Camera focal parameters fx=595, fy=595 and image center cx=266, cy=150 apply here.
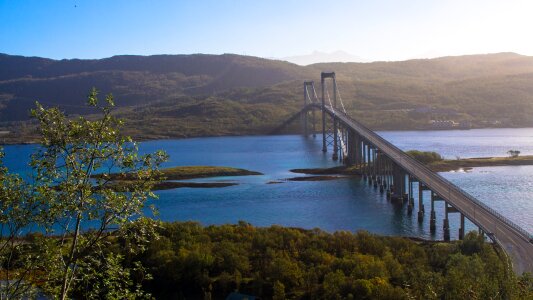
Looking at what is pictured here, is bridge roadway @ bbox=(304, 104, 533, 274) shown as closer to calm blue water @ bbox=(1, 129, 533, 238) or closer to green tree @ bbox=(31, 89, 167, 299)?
calm blue water @ bbox=(1, 129, 533, 238)

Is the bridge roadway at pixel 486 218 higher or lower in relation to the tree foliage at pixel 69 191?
lower

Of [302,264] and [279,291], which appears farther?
[302,264]

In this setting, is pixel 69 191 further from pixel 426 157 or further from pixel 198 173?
pixel 426 157

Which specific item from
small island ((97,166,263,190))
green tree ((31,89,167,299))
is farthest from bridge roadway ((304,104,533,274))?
small island ((97,166,263,190))

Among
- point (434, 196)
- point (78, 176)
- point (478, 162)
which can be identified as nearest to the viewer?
point (78, 176)

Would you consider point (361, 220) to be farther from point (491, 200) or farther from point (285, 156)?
point (285, 156)

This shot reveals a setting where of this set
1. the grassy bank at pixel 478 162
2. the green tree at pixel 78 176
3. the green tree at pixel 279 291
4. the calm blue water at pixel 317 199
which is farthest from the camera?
the grassy bank at pixel 478 162

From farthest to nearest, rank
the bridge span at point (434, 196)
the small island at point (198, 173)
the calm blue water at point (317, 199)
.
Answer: the small island at point (198, 173)
the calm blue water at point (317, 199)
the bridge span at point (434, 196)

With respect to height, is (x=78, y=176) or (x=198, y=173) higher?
(x=78, y=176)

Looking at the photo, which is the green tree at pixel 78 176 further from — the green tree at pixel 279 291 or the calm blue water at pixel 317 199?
the calm blue water at pixel 317 199

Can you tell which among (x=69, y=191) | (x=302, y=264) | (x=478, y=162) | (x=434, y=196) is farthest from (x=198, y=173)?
(x=69, y=191)

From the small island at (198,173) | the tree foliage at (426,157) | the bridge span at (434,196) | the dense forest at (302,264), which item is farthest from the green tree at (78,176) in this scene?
the tree foliage at (426,157)
